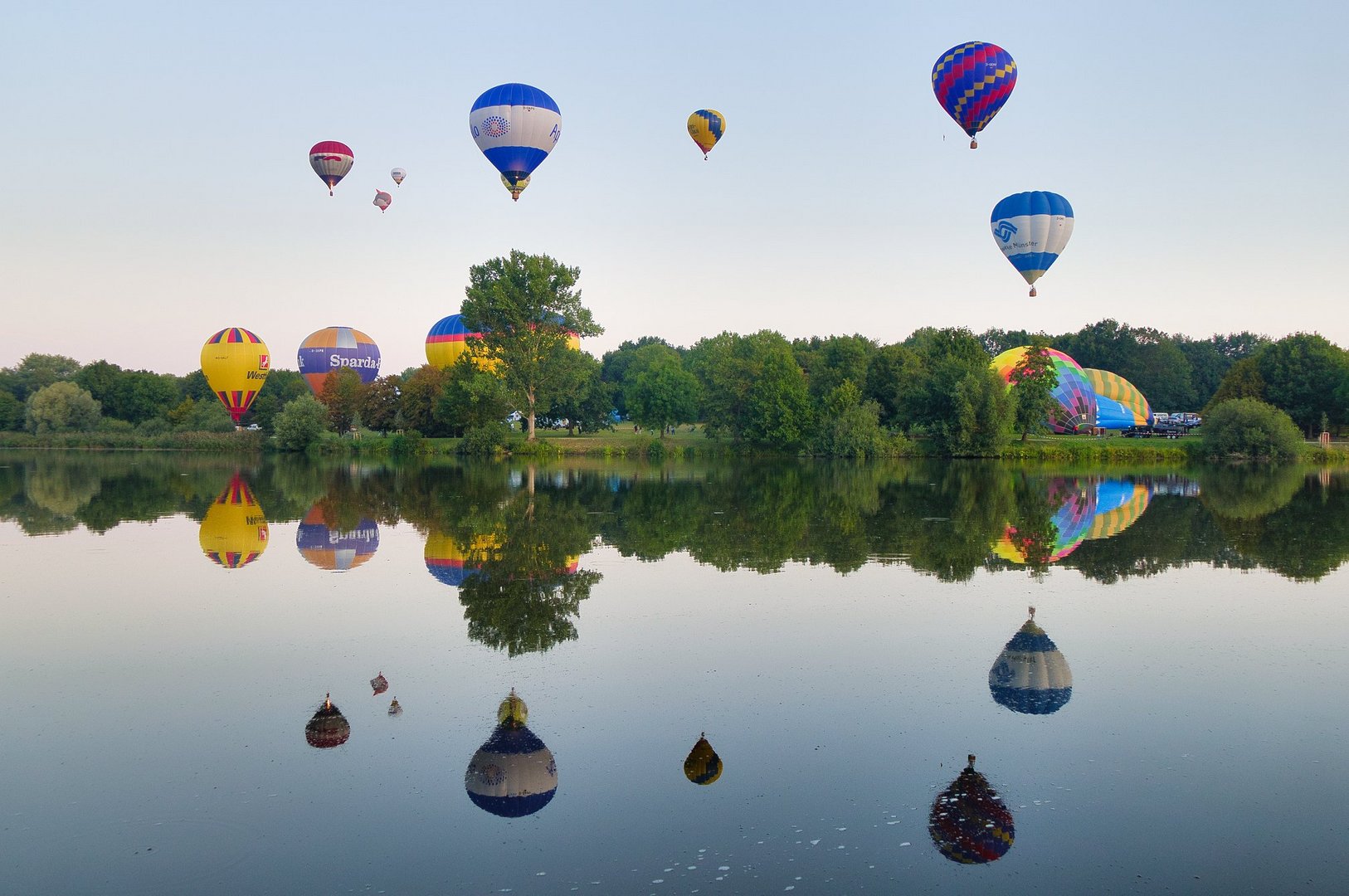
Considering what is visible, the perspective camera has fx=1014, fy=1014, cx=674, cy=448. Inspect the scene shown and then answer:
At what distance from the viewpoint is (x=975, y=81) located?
95.8 ft

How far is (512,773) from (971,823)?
9.12 feet

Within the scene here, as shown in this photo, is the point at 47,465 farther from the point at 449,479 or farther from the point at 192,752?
the point at 192,752

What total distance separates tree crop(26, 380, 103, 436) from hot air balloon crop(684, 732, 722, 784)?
2755 inches

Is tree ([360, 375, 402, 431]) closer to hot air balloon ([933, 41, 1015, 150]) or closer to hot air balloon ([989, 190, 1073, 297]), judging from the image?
hot air balloon ([989, 190, 1073, 297])

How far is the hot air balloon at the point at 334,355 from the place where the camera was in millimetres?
68312

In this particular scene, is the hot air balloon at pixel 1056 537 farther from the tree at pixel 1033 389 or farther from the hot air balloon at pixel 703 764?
the tree at pixel 1033 389

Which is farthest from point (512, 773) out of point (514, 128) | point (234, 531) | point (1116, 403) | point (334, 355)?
point (334, 355)

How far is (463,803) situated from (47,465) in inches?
1738

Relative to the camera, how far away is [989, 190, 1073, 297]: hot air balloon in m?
34.7

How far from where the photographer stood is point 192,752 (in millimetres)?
6707

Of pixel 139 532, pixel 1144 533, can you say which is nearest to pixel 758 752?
pixel 1144 533

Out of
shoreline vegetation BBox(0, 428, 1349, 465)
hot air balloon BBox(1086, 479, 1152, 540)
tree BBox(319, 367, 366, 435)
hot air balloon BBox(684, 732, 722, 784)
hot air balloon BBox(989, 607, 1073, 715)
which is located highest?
tree BBox(319, 367, 366, 435)

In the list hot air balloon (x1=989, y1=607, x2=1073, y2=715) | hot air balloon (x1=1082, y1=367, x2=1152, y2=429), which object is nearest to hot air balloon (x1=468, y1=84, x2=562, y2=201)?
hot air balloon (x1=989, y1=607, x2=1073, y2=715)

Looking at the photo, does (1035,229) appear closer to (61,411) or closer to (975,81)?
(975,81)
